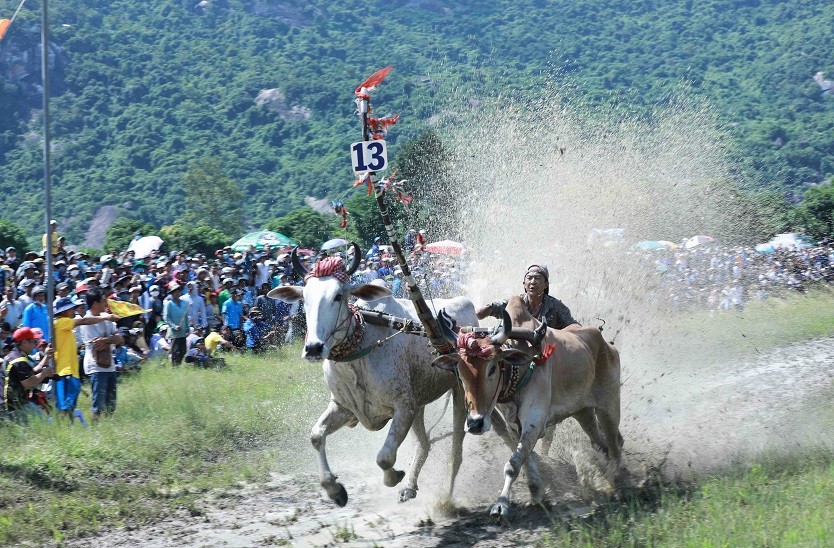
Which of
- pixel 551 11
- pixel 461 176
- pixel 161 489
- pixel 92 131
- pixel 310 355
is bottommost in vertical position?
pixel 161 489

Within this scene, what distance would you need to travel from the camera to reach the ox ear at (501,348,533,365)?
7.81 metres

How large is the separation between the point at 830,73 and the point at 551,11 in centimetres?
1830

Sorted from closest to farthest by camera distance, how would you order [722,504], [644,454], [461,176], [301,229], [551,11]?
[722,504], [644,454], [461,176], [301,229], [551,11]

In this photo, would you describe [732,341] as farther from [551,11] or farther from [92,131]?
[551,11]

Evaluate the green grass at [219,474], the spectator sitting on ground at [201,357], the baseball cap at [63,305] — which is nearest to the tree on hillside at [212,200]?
the spectator sitting on ground at [201,357]

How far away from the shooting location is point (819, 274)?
2234cm

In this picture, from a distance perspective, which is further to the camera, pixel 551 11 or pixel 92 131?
pixel 551 11

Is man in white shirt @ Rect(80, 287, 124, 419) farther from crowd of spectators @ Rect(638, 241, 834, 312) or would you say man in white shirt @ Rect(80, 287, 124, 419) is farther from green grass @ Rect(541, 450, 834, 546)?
crowd of spectators @ Rect(638, 241, 834, 312)

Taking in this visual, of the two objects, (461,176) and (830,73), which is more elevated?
(830,73)

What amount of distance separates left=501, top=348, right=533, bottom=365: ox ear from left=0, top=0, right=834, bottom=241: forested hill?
34.0 metres

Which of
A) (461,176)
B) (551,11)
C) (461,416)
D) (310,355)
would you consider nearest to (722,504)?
(461,416)

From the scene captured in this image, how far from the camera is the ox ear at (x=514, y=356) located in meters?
7.81

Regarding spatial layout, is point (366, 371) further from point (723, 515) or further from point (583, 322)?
point (583, 322)

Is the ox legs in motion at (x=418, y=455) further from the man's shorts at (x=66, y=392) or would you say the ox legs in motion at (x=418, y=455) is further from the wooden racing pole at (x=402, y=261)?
the man's shorts at (x=66, y=392)
